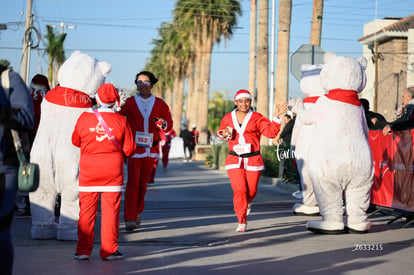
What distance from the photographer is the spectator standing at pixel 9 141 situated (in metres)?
4.71

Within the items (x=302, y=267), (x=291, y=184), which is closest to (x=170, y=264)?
(x=302, y=267)

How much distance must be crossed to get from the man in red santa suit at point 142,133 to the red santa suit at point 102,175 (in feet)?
7.56

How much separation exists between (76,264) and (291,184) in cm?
1241

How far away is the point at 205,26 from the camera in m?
52.4

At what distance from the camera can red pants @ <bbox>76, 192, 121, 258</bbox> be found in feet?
24.5

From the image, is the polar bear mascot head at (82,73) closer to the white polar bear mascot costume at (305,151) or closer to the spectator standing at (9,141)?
the spectator standing at (9,141)

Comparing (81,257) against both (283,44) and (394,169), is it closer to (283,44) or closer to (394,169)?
(394,169)

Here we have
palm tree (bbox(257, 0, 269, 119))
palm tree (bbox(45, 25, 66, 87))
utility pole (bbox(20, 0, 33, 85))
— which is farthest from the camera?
palm tree (bbox(45, 25, 66, 87))

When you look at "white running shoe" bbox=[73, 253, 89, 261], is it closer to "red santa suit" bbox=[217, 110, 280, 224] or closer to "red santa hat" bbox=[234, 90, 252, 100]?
"red santa suit" bbox=[217, 110, 280, 224]

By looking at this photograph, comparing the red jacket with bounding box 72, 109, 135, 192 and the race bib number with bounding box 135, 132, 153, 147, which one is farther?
the race bib number with bounding box 135, 132, 153, 147

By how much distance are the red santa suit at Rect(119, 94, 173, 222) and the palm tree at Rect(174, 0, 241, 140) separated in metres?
39.9

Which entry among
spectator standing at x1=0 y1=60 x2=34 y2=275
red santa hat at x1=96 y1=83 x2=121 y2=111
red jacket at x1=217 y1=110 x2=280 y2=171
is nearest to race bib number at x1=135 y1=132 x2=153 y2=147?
red jacket at x1=217 y1=110 x2=280 y2=171

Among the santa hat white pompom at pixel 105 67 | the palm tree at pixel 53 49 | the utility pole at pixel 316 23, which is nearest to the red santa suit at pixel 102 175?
the santa hat white pompom at pixel 105 67

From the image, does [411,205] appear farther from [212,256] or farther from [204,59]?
[204,59]
